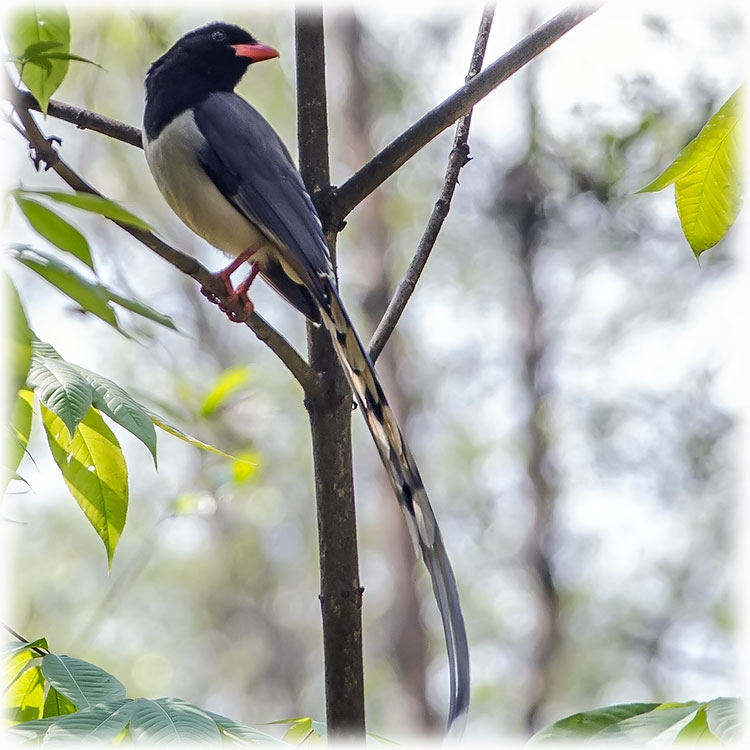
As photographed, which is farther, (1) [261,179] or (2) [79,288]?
(1) [261,179]

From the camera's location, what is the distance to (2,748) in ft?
4.69

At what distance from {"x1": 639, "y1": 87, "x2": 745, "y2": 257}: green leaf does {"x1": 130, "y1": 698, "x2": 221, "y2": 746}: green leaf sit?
1.09 meters

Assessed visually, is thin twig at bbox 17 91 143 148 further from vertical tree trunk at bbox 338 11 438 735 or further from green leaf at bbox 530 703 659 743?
vertical tree trunk at bbox 338 11 438 735

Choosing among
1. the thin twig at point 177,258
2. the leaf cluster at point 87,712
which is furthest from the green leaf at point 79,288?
the leaf cluster at point 87,712

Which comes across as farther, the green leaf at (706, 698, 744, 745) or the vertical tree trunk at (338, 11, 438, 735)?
the vertical tree trunk at (338, 11, 438, 735)

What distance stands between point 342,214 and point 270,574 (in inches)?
425

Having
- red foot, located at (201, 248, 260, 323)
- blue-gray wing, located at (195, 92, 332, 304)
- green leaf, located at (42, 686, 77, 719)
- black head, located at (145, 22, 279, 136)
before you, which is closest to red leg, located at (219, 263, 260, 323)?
red foot, located at (201, 248, 260, 323)

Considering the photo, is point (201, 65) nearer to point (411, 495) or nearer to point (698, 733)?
point (411, 495)

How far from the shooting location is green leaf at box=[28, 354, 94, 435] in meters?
1.68

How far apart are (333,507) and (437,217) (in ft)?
2.40

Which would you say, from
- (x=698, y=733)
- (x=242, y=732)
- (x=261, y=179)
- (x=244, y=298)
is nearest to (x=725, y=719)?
(x=698, y=733)

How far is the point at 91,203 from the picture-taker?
45.7 inches

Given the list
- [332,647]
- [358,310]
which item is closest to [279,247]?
[332,647]

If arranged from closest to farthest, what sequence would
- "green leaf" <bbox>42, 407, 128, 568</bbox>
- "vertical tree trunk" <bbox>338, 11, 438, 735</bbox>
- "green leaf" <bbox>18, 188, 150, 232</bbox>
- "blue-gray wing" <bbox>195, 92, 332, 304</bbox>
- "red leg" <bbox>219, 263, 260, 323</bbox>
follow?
"green leaf" <bbox>18, 188, 150, 232</bbox>
"green leaf" <bbox>42, 407, 128, 568</bbox>
"red leg" <bbox>219, 263, 260, 323</bbox>
"blue-gray wing" <bbox>195, 92, 332, 304</bbox>
"vertical tree trunk" <bbox>338, 11, 438, 735</bbox>
